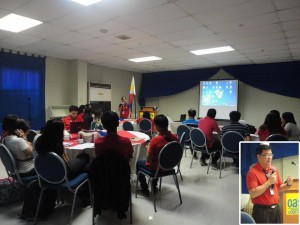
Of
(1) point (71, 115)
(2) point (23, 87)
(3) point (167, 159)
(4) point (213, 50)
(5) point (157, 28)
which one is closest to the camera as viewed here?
(3) point (167, 159)

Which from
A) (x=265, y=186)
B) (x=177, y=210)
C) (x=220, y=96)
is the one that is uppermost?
(x=220, y=96)

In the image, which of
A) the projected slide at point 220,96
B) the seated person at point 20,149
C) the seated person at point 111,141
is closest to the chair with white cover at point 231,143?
the seated person at point 111,141

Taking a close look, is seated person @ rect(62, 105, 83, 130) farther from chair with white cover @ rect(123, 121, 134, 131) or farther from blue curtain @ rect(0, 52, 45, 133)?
blue curtain @ rect(0, 52, 45, 133)

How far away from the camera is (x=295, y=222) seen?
73 centimetres

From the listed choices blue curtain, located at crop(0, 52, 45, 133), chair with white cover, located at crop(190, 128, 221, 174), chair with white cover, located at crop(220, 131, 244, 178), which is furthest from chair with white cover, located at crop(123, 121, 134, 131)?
blue curtain, located at crop(0, 52, 45, 133)

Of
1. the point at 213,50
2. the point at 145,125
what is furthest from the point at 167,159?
the point at 213,50

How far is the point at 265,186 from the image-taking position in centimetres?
71

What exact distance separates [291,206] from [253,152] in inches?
8.3

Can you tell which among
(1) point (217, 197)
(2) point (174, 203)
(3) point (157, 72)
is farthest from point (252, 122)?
(2) point (174, 203)

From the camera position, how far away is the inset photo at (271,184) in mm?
716

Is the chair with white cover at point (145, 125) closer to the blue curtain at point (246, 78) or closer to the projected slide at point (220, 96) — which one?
the projected slide at point (220, 96)

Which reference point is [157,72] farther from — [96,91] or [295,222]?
[295,222]

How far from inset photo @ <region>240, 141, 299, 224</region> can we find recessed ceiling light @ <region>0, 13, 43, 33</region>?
12.2 ft

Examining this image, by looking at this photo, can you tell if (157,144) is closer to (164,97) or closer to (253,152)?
(253,152)
